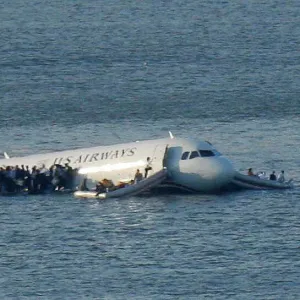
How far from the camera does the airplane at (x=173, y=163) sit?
125375 millimetres

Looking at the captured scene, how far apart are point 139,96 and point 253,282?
78.2 meters

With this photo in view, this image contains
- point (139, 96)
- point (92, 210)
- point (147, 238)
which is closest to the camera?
point (147, 238)

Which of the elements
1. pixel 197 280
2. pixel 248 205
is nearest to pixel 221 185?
pixel 248 205

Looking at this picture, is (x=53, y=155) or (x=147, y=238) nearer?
(x=147, y=238)

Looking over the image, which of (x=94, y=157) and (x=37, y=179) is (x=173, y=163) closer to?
(x=94, y=157)

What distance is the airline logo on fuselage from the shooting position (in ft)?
415

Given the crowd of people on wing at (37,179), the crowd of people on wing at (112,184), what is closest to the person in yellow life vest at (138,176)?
the crowd of people on wing at (112,184)

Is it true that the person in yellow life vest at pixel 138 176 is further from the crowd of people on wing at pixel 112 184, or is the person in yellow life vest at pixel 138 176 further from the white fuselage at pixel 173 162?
the white fuselage at pixel 173 162

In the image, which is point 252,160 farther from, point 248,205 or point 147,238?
point 147,238

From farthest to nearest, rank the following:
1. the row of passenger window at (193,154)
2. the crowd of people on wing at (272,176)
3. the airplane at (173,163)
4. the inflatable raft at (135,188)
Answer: the crowd of people on wing at (272,176) < the row of passenger window at (193,154) < the airplane at (173,163) < the inflatable raft at (135,188)

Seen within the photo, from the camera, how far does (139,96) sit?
→ 177875mm

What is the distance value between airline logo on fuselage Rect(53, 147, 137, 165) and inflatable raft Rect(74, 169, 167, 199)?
228 cm

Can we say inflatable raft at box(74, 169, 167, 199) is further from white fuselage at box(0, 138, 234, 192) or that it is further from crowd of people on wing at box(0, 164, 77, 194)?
crowd of people on wing at box(0, 164, 77, 194)

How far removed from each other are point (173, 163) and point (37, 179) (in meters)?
10.2
